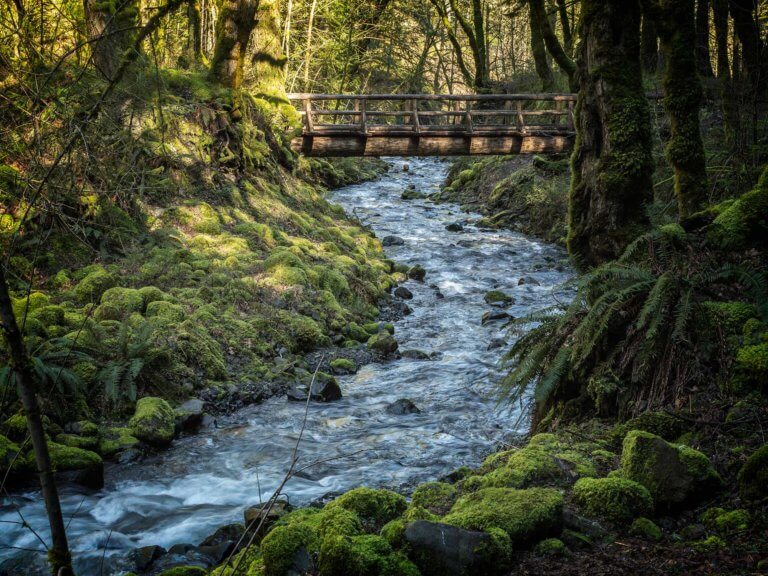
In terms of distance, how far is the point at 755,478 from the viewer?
Result: 305 centimetres

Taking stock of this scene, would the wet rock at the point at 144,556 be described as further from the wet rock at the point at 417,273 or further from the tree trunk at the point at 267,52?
the tree trunk at the point at 267,52

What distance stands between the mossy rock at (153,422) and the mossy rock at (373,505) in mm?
3001

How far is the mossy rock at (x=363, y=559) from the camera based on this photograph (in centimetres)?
296

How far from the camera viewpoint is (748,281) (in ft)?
14.2

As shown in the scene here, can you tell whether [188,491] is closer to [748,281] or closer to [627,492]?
[627,492]

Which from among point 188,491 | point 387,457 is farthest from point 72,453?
point 387,457

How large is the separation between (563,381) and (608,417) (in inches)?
21.2

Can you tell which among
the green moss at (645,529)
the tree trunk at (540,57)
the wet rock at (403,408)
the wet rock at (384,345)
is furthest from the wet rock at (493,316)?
the tree trunk at (540,57)

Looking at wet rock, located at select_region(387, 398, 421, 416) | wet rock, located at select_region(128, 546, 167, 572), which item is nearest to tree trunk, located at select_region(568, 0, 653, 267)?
wet rock, located at select_region(387, 398, 421, 416)

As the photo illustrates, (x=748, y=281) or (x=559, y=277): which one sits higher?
(x=748, y=281)

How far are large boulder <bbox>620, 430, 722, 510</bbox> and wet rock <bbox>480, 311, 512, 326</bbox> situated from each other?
723cm

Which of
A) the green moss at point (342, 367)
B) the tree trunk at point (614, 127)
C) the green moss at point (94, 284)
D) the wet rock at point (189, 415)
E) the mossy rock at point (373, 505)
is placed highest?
the tree trunk at point (614, 127)

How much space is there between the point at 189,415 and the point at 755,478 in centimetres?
539

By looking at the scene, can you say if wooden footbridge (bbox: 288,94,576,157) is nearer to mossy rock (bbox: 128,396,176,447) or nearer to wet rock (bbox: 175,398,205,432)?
wet rock (bbox: 175,398,205,432)
